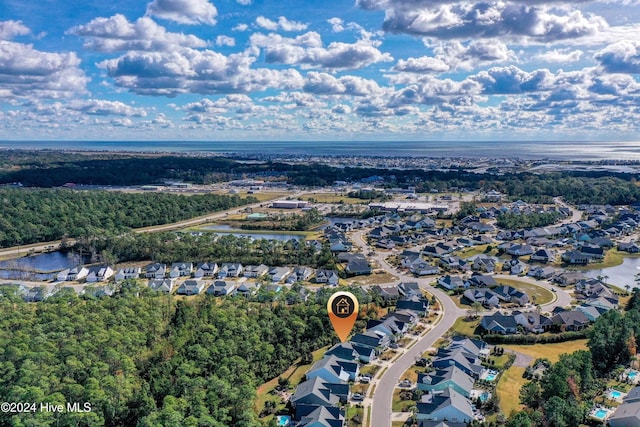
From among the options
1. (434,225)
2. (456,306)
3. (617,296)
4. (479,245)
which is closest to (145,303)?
(456,306)

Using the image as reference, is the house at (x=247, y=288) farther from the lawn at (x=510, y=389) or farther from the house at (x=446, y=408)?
the lawn at (x=510, y=389)

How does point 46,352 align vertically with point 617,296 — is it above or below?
above

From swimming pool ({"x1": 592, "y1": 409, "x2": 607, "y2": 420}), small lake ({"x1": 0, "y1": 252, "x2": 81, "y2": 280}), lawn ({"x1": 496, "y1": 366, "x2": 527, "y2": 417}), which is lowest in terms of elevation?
lawn ({"x1": 496, "y1": 366, "x2": 527, "y2": 417})

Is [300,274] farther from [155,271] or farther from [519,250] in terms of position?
[519,250]

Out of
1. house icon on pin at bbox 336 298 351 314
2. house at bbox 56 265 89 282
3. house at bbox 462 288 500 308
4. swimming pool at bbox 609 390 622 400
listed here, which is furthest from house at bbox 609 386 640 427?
house at bbox 56 265 89 282

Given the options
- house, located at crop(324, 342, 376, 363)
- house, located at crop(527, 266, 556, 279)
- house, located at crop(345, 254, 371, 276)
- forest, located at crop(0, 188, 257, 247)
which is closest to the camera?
house, located at crop(324, 342, 376, 363)

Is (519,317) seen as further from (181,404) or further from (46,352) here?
(46,352)

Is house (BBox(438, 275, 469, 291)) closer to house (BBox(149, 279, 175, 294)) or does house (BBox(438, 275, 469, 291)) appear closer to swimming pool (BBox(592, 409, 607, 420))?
swimming pool (BBox(592, 409, 607, 420))
